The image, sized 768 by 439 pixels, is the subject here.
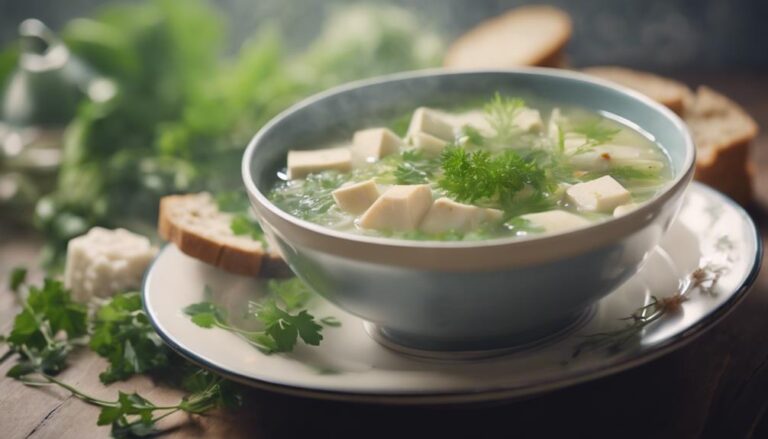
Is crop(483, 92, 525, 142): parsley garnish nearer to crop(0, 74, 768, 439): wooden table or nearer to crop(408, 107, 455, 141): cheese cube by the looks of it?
crop(408, 107, 455, 141): cheese cube

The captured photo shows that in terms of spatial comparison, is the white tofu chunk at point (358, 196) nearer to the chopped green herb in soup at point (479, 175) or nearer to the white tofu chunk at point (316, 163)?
the chopped green herb in soup at point (479, 175)

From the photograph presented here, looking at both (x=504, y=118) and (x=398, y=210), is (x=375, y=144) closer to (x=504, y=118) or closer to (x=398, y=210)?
(x=504, y=118)

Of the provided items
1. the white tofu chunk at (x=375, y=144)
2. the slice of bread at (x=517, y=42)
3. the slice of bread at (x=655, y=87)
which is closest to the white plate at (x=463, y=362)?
the white tofu chunk at (x=375, y=144)

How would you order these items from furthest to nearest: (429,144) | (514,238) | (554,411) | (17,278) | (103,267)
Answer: (17,278) < (103,267) < (429,144) < (554,411) < (514,238)

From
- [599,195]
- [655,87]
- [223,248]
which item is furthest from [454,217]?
[655,87]

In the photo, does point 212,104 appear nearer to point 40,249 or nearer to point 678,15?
point 40,249

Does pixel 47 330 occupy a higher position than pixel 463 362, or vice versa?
pixel 463 362

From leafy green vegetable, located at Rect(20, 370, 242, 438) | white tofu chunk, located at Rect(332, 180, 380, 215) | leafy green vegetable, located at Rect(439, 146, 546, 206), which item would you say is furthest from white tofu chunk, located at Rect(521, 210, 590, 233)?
leafy green vegetable, located at Rect(20, 370, 242, 438)
